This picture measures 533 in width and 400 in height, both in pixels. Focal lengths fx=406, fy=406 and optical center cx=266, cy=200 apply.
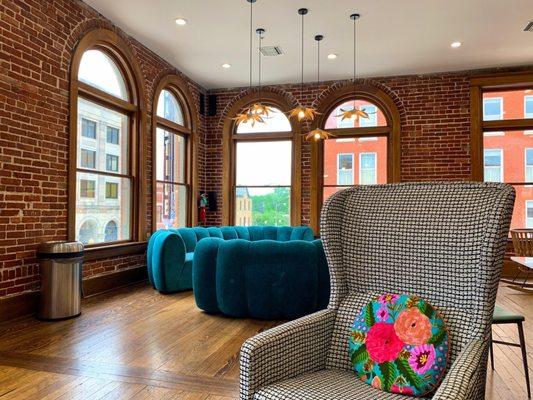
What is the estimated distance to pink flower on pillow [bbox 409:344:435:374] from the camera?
141cm

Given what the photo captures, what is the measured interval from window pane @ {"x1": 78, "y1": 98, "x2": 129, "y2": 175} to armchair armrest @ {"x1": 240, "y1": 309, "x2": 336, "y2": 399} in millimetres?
4052

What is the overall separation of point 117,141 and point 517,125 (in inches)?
245

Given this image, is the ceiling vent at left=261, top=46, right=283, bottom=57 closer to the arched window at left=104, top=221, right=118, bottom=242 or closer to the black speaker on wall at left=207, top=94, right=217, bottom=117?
the black speaker on wall at left=207, top=94, right=217, bottom=117

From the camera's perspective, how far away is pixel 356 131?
23.7 feet

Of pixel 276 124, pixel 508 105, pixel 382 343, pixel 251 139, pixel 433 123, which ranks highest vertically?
pixel 508 105

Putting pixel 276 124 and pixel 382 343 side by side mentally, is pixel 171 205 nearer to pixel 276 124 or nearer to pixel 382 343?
pixel 276 124

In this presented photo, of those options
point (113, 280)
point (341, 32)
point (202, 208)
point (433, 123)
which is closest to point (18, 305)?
point (113, 280)

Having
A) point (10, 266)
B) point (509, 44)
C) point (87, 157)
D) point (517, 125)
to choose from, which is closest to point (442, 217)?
point (10, 266)

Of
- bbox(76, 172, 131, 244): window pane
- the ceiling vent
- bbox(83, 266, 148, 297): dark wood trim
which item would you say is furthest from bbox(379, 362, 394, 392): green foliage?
the ceiling vent

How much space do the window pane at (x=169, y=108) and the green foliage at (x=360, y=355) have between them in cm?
550

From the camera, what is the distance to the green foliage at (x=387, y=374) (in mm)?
1444

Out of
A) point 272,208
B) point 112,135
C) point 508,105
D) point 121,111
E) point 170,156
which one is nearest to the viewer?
point 112,135

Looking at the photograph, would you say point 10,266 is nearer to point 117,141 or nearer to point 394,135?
point 117,141

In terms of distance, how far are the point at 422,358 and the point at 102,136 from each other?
4.84 meters
